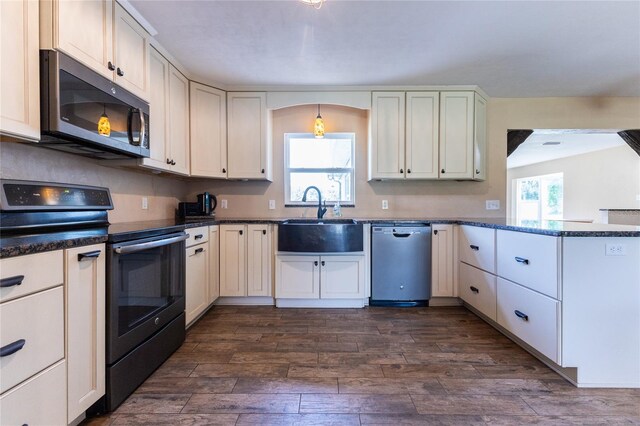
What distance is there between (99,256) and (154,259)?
0.44 m

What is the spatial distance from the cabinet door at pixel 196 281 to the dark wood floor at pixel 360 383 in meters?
0.19

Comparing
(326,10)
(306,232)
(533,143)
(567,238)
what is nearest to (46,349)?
(306,232)

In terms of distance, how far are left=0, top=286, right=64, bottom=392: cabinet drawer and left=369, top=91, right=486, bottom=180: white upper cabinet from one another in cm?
277

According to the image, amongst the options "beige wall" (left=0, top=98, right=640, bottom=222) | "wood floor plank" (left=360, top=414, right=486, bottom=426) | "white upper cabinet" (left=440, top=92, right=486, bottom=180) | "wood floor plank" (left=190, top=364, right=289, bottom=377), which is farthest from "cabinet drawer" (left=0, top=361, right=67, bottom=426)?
"white upper cabinet" (left=440, top=92, right=486, bottom=180)

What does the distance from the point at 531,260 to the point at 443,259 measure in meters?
1.12

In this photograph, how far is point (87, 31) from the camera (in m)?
1.54

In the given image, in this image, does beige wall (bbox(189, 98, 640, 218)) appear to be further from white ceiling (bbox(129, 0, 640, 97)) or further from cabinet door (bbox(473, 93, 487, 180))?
white ceiling (bbox(129, 0, 640, 97))

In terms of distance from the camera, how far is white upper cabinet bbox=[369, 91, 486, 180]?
311cm

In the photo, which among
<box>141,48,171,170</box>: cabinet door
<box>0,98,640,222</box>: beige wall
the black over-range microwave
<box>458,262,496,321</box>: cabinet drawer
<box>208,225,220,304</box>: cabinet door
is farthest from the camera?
<box>0,98,640,222</box>: beige wall

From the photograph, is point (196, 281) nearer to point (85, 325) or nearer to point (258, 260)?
point (258, 260)

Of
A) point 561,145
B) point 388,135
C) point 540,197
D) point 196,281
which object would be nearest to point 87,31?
point 196,281

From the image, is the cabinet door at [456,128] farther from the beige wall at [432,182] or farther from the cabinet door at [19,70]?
the cabinet door at [19,70]

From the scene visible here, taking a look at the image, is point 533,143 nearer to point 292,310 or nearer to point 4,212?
point 292,310

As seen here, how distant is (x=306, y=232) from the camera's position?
2.76 metres
